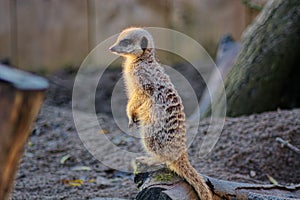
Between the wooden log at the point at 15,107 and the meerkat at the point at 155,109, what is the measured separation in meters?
0.96

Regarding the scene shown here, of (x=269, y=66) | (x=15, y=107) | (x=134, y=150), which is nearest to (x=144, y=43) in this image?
(x=15, y=107)

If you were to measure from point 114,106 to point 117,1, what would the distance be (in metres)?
1.87

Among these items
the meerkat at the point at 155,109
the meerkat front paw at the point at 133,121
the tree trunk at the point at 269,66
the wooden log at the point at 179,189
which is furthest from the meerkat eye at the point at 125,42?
the tree trunk at the point at 269,66

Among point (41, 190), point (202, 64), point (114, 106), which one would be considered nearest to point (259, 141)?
point (41, 190)

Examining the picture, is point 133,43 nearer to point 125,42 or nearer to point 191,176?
point 125,42

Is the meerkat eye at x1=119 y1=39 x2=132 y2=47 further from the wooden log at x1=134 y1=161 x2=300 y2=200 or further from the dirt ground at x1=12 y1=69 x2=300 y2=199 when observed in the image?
the dirt ground at x1=12 y1=69 x2=300 y2=199

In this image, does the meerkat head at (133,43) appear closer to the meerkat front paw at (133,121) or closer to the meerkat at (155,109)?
the meerkat at (155,109)

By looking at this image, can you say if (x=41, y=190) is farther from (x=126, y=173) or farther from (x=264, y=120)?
(x=264, y=120)

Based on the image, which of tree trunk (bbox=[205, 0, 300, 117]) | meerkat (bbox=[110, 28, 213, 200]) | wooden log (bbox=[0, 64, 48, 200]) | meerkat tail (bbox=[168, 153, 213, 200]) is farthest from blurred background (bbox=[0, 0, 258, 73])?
wooden log (bbox=[0, 64, 48, 200])

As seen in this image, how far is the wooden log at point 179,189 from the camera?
101 inches

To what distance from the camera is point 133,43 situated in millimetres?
2756

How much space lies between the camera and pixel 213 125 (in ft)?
15.1

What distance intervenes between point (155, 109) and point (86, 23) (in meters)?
5.02

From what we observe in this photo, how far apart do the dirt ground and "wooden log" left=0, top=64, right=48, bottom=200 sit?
1.85m
